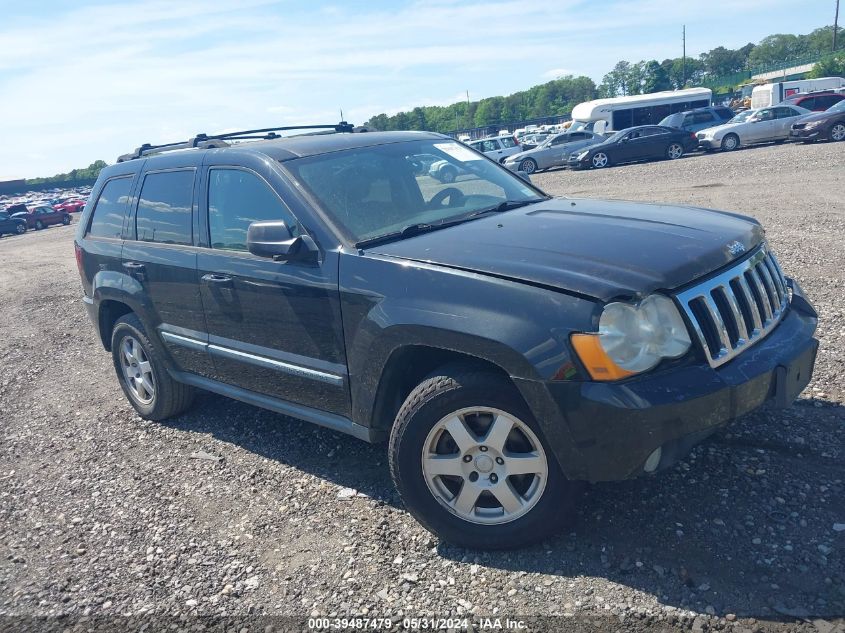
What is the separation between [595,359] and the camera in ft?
9.18

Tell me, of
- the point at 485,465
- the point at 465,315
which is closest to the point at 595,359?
the point at 465,315

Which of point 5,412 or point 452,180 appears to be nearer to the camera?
point 452,180

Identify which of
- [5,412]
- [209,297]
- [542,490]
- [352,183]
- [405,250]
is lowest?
[5,412]

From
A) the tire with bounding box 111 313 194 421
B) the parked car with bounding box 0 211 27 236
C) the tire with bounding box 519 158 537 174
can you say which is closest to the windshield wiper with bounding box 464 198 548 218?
the tire with bounding box 111 313 194 421

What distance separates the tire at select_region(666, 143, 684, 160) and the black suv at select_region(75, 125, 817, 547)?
75.3 feet

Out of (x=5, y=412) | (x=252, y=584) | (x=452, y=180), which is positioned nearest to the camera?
(x=252, y=584)

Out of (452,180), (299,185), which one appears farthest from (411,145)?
(299,185)

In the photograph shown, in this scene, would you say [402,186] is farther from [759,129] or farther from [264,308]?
[759,129]

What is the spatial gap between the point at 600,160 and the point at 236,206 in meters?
23.5

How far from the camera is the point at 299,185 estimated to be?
3.91 metres

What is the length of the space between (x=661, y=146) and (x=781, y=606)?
992 inches

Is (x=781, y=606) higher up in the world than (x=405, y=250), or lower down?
A: lower down

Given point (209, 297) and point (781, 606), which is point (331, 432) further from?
point (781, 606)

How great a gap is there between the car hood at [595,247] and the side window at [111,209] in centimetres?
271
